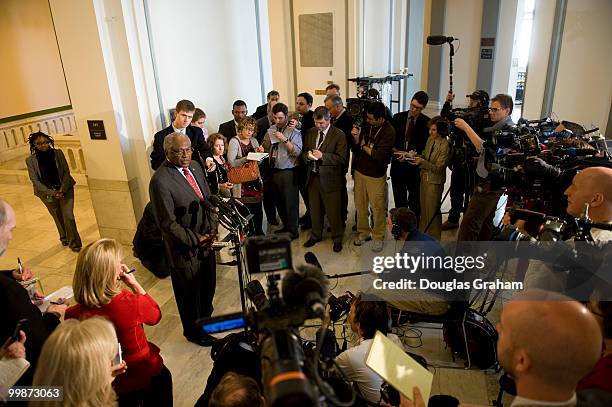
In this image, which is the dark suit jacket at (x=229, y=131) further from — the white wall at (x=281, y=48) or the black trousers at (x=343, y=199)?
the white wall at (x=281, y=48)

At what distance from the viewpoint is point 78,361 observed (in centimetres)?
141

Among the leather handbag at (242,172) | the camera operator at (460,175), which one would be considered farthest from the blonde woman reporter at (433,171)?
the leather handbag at (242,172)

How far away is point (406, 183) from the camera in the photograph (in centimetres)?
466

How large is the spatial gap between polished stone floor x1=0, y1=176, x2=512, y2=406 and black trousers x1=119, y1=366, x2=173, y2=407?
0.57m

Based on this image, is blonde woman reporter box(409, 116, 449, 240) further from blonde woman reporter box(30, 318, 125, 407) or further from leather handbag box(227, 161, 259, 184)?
blonde woman reporter box(30, 318, 125, 407)

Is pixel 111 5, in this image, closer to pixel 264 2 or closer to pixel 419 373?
pixel 264 2

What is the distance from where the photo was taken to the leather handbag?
4.17 meters

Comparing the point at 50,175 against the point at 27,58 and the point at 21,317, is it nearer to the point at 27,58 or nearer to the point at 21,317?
the point at 21,317

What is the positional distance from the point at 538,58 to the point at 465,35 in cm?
548

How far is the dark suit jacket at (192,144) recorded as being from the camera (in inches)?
168

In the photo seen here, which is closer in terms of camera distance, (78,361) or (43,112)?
(78,361)

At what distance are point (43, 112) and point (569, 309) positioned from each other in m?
10.2

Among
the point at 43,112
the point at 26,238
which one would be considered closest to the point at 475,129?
the point at 26,238

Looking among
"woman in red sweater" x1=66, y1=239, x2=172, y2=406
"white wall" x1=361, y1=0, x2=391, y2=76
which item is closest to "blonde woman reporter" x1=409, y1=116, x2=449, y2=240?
"woman in red sweater" x1=66, y1=239, x2=172, y2=406
